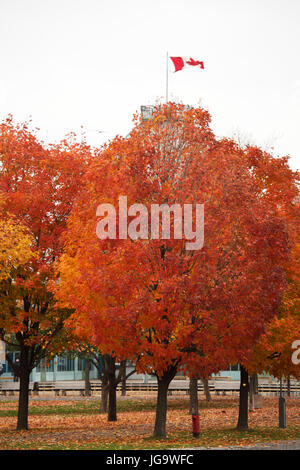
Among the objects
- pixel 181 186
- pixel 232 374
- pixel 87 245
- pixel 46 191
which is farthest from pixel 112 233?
pixel 232 374

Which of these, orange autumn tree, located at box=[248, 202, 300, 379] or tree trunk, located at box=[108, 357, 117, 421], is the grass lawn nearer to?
tree trunk, located at box=[108, 357, 117, 421]

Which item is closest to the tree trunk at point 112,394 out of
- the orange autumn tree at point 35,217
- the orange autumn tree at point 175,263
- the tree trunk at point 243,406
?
the orange autumn tree at point 35,217

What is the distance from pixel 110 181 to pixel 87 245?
2270 millimetres

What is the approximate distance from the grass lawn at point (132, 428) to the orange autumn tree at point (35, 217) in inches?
124

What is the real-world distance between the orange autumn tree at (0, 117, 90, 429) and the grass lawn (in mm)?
3158

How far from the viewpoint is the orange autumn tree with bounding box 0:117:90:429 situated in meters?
26.2

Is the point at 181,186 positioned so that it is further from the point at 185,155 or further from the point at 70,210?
the point at 70,210

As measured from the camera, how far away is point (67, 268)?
76.1ft

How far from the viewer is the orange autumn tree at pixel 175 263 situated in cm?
2030

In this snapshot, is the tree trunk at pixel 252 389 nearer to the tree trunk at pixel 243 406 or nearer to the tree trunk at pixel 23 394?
the tree trunk at pixel 243 406

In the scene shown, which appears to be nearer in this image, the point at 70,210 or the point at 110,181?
the point at 110,181

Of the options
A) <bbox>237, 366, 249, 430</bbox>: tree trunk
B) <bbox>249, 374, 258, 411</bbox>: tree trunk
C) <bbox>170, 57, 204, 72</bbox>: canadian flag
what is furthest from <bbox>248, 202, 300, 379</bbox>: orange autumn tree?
<bbox>249, 374, 258, 411</bbox>: tree trunk
